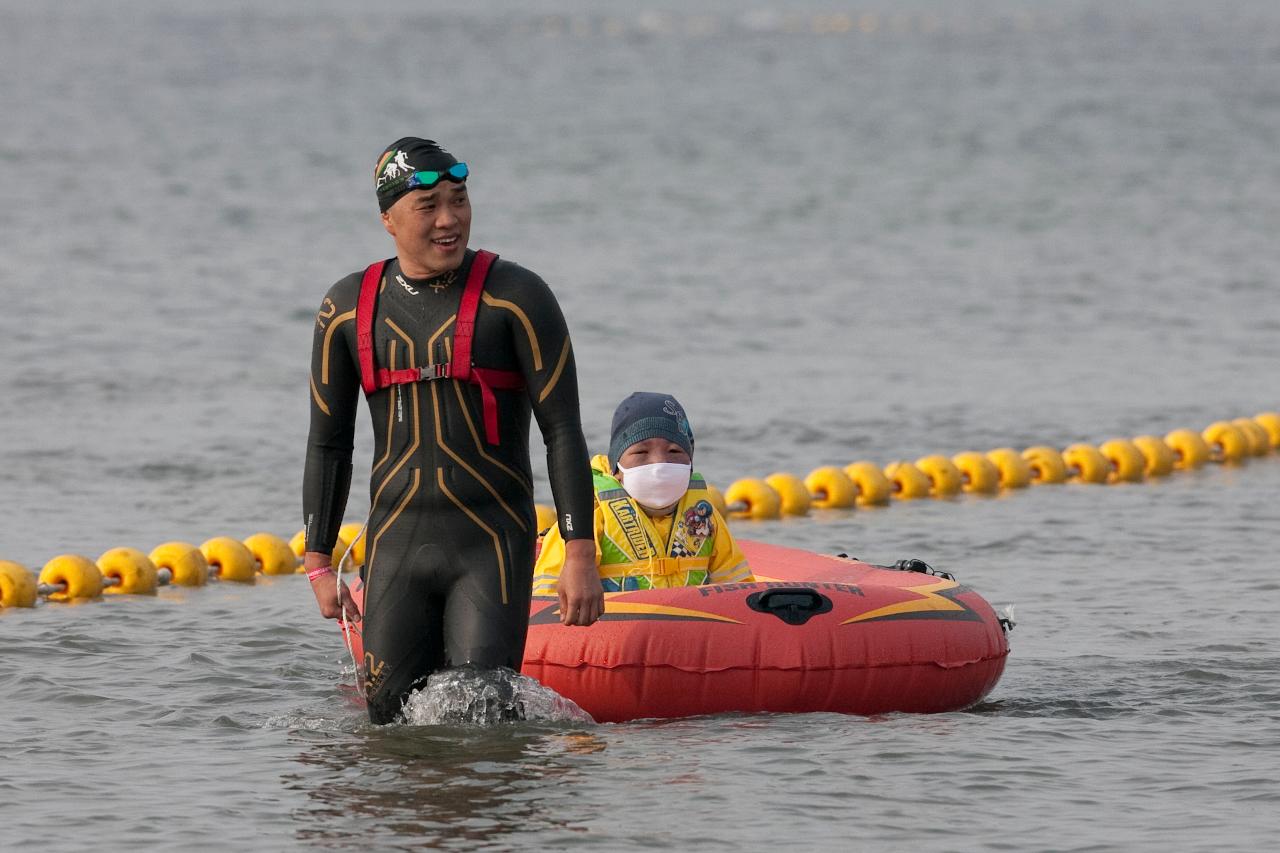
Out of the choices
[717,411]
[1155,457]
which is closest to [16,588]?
[717,411]

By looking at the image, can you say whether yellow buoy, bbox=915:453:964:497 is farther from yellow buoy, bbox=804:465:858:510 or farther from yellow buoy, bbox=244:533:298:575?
yellow buoy, bbox=244:533:298:575

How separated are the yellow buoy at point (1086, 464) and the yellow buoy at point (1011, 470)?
0.42 metres

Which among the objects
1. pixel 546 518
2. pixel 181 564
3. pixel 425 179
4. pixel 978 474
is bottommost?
pixel 181 564

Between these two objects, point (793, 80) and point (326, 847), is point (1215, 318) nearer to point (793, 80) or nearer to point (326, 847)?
point (326, 847)

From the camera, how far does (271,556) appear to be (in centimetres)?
1200

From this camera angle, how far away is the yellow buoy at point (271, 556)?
12000 millimetres

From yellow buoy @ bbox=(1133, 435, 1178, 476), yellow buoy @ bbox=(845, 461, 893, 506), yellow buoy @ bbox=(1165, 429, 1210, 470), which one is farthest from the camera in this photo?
yellow buoy @ bbox=(1165, 429, 1210, 470)

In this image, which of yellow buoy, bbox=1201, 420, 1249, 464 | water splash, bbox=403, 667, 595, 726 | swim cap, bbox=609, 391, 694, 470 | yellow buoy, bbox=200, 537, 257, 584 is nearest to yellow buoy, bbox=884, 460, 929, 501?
yellow buoy, bbox=1201, 420, 1249, 464

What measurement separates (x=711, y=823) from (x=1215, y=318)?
18331 millimetres

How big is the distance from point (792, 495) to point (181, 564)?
4.23 meters

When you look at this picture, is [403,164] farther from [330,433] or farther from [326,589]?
[326,589]

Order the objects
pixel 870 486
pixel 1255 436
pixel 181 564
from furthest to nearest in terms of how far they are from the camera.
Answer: pixel 1255 436
pixel 870 486
pixel 181 564

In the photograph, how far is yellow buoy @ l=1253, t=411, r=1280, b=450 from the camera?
53.4ft

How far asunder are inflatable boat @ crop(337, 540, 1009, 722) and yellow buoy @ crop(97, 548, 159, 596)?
3.49 metres
